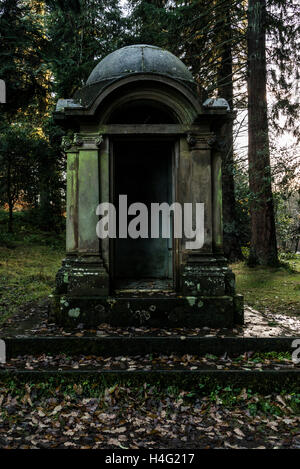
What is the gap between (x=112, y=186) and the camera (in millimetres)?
5418

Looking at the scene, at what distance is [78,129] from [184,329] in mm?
3324

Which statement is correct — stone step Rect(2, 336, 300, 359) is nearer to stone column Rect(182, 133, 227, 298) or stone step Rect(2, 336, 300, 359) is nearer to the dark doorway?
stone column Rect(182, 133, 227, 298)

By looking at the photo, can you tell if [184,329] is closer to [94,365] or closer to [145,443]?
[94,365]

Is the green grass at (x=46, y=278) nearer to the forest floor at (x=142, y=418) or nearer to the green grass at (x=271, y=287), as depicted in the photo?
the green grass at (x=271, y=287)

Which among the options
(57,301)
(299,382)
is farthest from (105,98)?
(299,382)

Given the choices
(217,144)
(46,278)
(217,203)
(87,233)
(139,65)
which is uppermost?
(139,65)

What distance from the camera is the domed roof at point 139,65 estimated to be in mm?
5215

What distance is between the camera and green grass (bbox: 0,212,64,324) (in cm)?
756

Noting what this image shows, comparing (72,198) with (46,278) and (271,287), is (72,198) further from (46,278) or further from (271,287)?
(271,287)

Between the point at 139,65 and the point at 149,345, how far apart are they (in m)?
3.98

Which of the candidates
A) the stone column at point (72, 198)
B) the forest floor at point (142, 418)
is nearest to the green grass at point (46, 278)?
the stone column at point (72, 198)

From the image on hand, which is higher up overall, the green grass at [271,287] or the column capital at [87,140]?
the column capital at [87,140]

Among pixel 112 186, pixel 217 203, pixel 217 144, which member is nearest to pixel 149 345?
pixel 217 203

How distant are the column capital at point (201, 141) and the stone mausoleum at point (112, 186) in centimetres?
1
